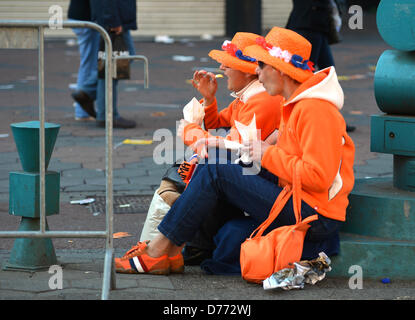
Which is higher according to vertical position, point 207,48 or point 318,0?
point 318,0

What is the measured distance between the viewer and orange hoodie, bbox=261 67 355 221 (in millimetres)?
3781

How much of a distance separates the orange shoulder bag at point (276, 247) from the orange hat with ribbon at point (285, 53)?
1.90 ft

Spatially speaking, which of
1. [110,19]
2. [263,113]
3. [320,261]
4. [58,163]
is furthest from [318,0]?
[320,261]

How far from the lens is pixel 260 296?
384cm

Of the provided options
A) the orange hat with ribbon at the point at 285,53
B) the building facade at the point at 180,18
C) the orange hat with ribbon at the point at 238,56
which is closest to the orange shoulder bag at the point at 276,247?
the orange hat with ribbon at the point at 285,53

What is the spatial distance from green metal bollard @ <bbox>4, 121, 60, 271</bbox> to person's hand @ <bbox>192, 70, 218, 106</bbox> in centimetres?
94

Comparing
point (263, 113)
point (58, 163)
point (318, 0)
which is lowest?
point (58, 163)

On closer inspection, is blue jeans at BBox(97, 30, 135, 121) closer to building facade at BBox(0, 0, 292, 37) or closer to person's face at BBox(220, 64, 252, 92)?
person's face at BBox(220, 64, 252, 92)

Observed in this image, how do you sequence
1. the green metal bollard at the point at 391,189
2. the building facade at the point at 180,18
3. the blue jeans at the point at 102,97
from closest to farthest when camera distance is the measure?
1. the green metal bollard at the point at 391,189
2. the blue jeans at the point at 102,97
3. the building facade at the point at 180,18

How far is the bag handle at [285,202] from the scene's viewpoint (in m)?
3.82

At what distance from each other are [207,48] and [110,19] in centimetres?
897

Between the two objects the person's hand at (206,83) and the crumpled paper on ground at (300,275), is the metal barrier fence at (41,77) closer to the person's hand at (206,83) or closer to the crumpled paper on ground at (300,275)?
the crumpled paper on ground at (300,275)

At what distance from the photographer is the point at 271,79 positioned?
4020mm

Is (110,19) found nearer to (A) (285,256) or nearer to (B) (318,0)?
(B) (318,0)
